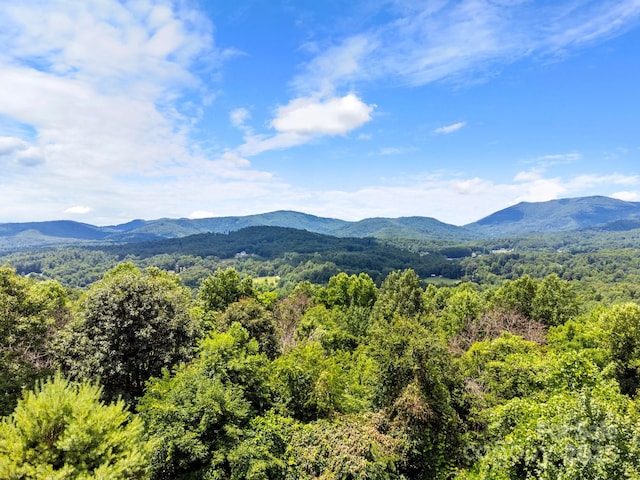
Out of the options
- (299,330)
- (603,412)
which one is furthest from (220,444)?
(299,330)

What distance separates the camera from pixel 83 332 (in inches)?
719

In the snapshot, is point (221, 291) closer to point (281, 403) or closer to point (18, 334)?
point (18, 334)

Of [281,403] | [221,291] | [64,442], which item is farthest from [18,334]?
[221,291]

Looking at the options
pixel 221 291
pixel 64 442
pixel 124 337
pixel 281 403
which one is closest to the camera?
pixel 64 442

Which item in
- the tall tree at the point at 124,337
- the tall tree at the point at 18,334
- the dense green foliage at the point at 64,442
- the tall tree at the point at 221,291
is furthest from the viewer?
the tall tree at the point at 221,291

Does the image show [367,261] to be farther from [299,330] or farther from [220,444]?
[220,444]

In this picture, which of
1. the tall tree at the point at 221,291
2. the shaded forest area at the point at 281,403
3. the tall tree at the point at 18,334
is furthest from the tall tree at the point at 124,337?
the tall tree at the point at 221,291

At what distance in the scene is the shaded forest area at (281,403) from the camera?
355 inches

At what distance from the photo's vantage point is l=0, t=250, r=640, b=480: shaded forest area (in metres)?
9.01

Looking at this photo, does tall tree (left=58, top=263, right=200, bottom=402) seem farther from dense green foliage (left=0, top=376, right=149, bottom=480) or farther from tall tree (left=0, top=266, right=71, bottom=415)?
dense green foliage (left=0, top=376, right=149, bottom=480)

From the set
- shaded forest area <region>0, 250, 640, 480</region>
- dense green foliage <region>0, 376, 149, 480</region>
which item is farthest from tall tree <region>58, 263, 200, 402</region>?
dense green foliage <region>0, 376, 149, 480</region>

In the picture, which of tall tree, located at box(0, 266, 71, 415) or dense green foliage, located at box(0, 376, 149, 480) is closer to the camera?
dense green foliage, located at box(0, 376, 149, 480)

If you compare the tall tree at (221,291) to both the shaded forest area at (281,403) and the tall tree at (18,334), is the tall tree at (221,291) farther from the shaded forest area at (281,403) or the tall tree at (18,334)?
Answer: the tall tree at (18,334)

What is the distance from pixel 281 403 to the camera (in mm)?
17859
